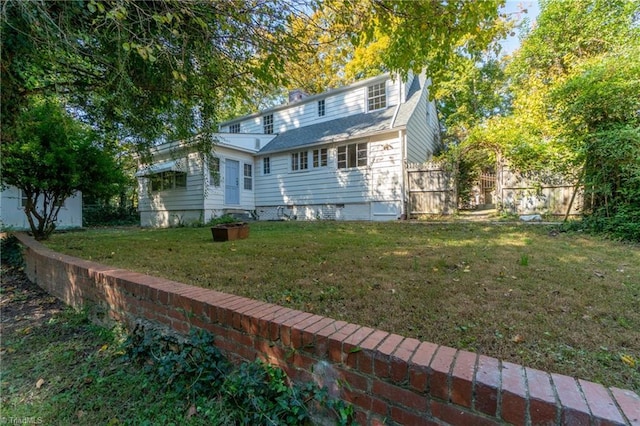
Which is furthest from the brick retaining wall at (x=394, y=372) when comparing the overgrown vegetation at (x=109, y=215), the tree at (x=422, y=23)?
the overgrown vegetation at (x=109, y=215)

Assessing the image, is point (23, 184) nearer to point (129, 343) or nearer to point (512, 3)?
Answer: point (129, 343)

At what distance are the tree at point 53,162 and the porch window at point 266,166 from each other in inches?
270

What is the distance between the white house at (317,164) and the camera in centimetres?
1044

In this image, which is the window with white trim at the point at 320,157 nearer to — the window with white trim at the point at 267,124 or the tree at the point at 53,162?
the window with white trim at the point at 267,124

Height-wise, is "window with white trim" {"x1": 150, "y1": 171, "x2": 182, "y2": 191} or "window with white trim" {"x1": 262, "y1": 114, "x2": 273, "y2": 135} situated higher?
"window with white trim" {"x1": 262, "y1": 114, "x2": 273, "y2": 135}

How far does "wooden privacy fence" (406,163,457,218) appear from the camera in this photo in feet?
31.3

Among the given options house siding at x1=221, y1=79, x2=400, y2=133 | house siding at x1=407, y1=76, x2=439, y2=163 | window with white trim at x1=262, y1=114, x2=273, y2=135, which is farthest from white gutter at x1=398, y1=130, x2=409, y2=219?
window with white trim at x1=262, y1=114, x2=273, y2=135

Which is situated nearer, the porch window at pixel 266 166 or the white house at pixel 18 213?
the white house at pixel 18 213

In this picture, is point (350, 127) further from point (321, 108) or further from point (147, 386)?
point (147, 386)

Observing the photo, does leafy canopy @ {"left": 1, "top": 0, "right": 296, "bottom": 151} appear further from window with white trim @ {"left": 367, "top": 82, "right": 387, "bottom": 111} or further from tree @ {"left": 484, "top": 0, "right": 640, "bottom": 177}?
window with white trim @ {"left": 367, "top": 82, "right": 387, "bottom": 111}

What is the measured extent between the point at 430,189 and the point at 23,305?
9741 mm

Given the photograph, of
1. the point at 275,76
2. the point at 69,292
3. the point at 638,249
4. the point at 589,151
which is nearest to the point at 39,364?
the point at 69,292

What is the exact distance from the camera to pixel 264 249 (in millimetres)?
4891

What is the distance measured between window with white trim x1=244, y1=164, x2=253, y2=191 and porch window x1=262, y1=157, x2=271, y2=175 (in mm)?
611
